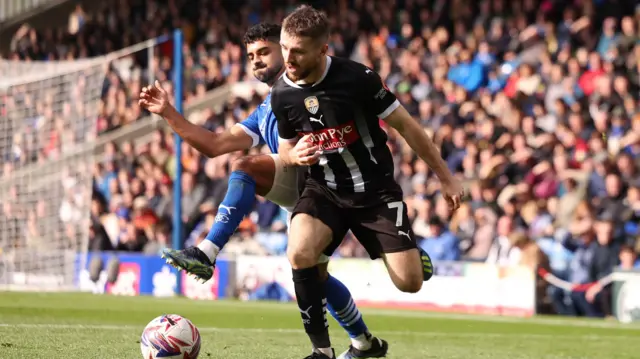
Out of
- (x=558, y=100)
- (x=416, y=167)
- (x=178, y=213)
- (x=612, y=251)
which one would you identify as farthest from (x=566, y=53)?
(x=178, y=213)

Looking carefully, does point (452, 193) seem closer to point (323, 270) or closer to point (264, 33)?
point (323, 270)

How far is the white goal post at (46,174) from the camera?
52.6 feet

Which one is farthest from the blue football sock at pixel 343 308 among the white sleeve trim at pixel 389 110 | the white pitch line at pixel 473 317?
the white pitch line at pixel 473 317

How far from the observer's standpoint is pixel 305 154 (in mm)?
6270

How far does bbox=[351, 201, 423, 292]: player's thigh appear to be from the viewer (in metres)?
6.61

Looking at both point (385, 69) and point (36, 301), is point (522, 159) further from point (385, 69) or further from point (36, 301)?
point (36, 301)

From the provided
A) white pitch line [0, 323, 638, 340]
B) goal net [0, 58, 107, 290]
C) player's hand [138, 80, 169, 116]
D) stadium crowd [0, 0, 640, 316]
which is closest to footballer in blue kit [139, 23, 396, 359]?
player's hand [138, 80, 169, 116]

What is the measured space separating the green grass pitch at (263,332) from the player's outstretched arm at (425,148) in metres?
1.77

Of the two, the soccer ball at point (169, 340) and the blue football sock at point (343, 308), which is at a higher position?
the blue football sock at point (343, 308)

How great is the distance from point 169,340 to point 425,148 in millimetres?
1836

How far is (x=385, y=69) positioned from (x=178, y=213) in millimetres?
4897

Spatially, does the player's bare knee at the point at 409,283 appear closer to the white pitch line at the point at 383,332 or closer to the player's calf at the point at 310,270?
the player's calf at the point at 310,270

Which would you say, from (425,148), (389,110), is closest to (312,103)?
(389,110)

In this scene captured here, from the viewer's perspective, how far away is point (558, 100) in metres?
15.7
